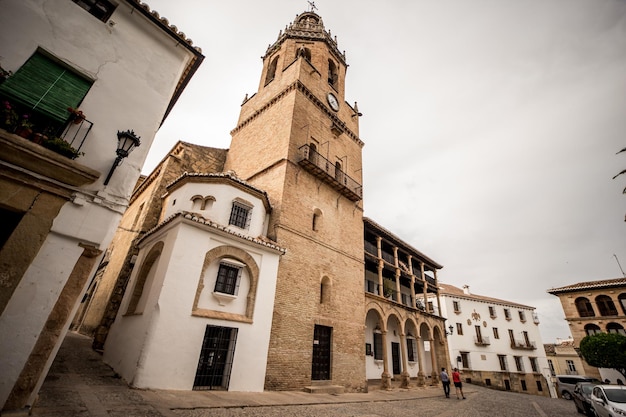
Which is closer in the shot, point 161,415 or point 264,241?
point 161,415

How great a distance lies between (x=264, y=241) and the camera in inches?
424

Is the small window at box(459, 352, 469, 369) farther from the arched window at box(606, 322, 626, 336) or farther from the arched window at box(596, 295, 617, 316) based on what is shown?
the arched window at box(596, 295, 617, 316)

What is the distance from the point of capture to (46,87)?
5.07 metres

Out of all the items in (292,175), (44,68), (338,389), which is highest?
(292,175)

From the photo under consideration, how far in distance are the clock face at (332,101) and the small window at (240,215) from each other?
10.2 metres

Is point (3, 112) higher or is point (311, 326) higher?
point (3, 112)

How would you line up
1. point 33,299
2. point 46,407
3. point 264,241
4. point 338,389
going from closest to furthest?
point 33,299 < point 46,407 < point 264,241 < point 338,389

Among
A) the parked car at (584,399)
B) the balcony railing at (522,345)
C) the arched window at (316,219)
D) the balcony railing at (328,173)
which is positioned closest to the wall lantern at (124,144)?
the balcony railing at (328,173)

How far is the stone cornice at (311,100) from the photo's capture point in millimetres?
16266

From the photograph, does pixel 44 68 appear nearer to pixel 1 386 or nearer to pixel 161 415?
pixel 1 386

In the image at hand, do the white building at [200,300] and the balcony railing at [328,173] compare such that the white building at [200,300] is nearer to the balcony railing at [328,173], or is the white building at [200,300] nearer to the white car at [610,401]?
the balcony railing at [328,173]

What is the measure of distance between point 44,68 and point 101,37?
4.84ft

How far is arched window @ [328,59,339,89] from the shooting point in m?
20.8

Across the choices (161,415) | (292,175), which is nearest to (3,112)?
(161,415)
